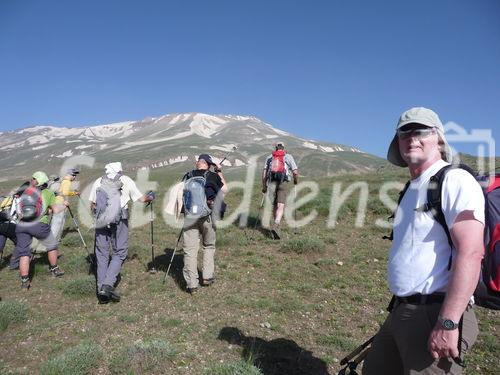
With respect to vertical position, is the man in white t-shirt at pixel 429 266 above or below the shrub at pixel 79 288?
above

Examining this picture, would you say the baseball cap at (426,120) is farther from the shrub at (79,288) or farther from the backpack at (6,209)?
the backpack at (6,209)

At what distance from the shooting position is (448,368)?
2.97 m

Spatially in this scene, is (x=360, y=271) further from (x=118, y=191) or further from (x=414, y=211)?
(x=414, y=211)

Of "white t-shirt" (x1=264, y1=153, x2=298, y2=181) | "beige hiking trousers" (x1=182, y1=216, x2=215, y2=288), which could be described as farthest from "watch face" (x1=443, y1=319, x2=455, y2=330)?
"white t-shirt" (x1=264, y1=153, x2=298, y2=181)

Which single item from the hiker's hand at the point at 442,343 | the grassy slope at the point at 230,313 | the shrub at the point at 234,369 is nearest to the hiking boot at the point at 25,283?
the grassy slope at the point at 230,313

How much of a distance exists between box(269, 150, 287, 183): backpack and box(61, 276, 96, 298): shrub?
6.77 meters

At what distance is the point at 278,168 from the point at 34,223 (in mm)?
7678

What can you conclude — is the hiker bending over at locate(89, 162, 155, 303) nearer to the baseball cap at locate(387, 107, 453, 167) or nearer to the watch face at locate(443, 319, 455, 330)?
the baseball cap at locate(387, 107, 453, 167)

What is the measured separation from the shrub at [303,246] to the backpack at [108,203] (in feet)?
17.1

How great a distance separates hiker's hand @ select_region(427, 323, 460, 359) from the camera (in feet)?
9.20

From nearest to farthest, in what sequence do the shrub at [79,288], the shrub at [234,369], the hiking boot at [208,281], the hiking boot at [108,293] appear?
the shrub at [234,369]
the hiking boot at [108,293]
the shrub at [79,288]
the hiking boot at [208,281]

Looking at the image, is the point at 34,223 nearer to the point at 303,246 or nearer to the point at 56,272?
the point at 56,272

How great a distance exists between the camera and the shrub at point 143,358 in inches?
233

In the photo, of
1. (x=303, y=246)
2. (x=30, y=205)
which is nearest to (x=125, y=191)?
(x=30, y=205)
